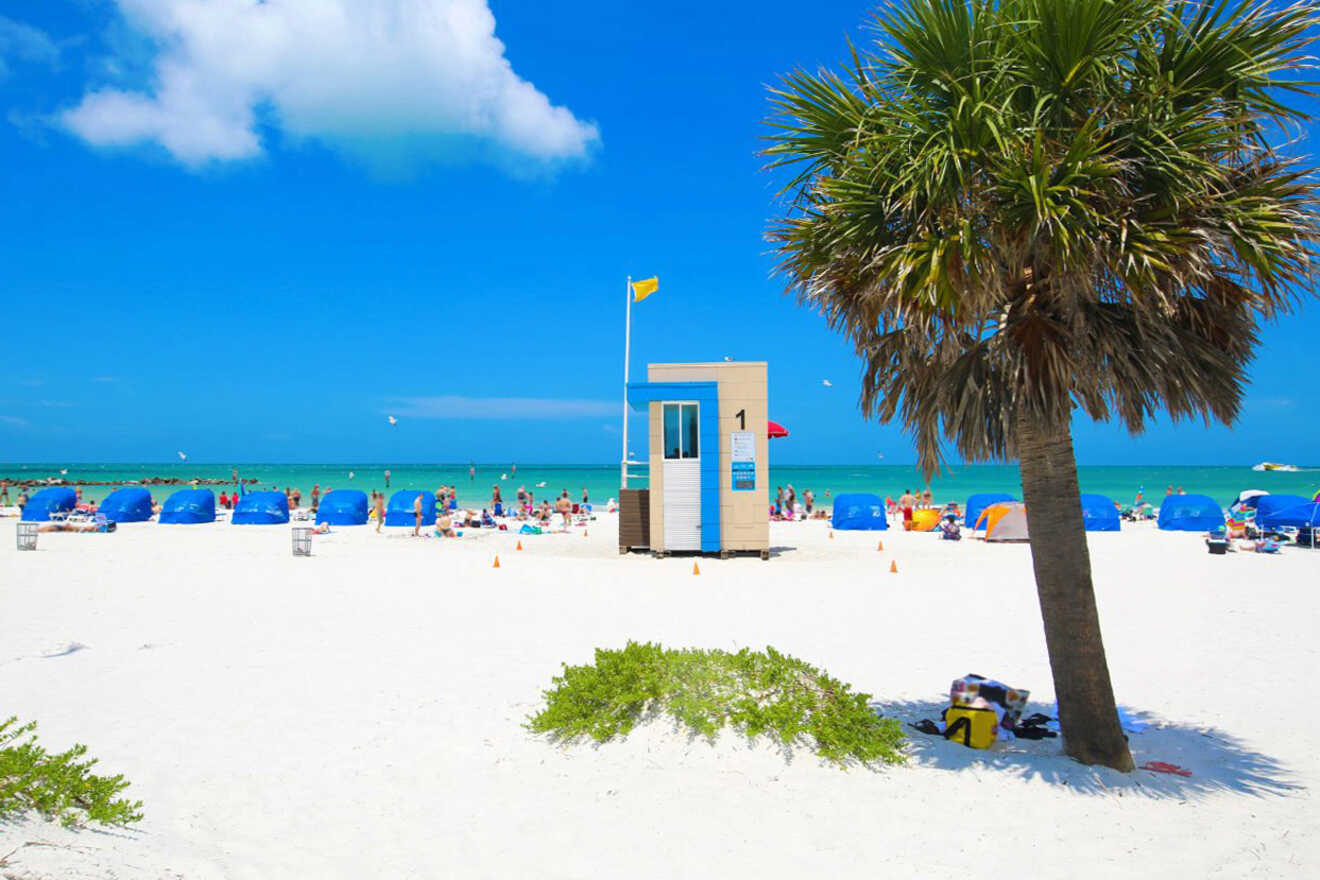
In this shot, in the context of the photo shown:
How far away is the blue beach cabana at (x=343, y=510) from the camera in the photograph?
1160 inches

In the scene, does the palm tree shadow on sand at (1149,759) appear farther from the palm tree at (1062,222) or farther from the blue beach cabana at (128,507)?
the blue beach cabana at (128,507)

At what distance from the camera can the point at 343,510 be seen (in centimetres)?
2952

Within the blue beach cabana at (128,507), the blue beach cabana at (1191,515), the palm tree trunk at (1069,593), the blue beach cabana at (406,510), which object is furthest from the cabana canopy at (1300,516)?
the blue beach cabana at (128,507)

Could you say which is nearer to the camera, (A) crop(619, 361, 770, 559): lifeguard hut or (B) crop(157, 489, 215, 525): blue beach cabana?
(A) crop(619, 361, 770, 559): lifeguard hut

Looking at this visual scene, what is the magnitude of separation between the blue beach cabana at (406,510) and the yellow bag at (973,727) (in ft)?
77.8

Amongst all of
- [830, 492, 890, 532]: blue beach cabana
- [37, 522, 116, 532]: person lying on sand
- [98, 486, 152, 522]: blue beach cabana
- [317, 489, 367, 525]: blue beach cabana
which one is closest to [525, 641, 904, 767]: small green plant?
[830, 492, 890, 532]: blue beach cabana

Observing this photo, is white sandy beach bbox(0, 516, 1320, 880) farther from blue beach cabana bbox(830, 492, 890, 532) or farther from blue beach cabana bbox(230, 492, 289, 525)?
blue beach cabana bbox(230, 492, 289, 525)

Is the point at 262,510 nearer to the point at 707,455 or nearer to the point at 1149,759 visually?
the point at 707,455

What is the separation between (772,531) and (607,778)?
2354 centimetres

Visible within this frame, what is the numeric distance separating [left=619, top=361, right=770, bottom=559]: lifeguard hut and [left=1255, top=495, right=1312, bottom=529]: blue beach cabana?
603 inches

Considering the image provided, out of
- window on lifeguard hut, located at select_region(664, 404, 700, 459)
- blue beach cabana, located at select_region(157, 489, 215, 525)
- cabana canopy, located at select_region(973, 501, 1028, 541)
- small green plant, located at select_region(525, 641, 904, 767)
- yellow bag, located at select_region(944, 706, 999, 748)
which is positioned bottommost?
yellow bag, located at select_region(944, 706, 999, 748)

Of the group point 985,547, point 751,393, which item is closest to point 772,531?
point 985,547

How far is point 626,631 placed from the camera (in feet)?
34.1

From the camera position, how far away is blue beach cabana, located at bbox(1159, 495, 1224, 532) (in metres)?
27.4
